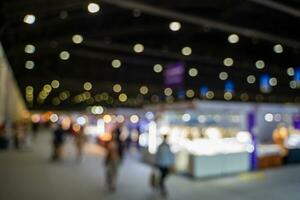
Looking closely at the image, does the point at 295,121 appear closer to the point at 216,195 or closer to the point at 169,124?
the point at 169,124

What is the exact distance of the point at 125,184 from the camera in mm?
10383

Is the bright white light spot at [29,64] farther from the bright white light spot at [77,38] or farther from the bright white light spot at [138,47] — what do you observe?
the bright white light spot at [138,47]

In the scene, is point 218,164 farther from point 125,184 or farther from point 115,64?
point 115,64

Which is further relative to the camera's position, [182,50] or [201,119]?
[182,50]

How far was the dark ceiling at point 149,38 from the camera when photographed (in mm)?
12336

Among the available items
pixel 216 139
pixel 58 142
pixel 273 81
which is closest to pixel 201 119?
pixel 216 139

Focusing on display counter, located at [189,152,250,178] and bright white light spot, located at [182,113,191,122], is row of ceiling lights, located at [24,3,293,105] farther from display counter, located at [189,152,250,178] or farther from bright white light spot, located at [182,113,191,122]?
display counter, located at [189,152,250,178]

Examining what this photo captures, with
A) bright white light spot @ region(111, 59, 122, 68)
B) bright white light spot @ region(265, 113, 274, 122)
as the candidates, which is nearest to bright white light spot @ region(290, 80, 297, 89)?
bright white light spot @ region(265, 113, 274, 122)

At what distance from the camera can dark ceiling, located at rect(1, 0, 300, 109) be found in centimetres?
1234

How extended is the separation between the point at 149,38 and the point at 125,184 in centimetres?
1001

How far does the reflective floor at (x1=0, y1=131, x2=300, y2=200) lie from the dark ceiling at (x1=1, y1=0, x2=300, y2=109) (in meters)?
5.02

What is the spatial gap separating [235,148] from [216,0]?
17.1ft

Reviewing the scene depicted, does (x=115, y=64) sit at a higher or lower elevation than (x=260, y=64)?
higher

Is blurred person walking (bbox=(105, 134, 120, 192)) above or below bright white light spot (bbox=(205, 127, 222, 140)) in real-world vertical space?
below
